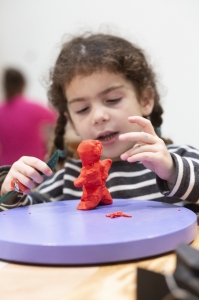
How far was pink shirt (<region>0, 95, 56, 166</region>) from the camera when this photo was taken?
86.4 inches

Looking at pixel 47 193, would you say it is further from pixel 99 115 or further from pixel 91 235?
pixel 91 235

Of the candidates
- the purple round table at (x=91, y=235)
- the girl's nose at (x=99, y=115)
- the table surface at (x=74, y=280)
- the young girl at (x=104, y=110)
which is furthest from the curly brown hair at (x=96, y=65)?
the table surface at (x=74, y=280)

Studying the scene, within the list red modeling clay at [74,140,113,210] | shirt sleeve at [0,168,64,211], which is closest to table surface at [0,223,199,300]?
red modeling clay at [74,140,113,210]

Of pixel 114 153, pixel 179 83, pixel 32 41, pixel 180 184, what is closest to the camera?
pixel 180 184

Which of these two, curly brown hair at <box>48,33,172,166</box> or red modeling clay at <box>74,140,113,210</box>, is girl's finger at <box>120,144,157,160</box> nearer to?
red modeling clay at <box>74,140,113,210</box>

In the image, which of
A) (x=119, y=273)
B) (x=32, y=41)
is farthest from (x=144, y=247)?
(x=32, y=41)

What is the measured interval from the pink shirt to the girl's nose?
1.26 meters

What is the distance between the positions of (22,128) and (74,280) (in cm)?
184

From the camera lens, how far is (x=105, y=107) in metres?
0.97

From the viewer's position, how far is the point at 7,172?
0.95 metres

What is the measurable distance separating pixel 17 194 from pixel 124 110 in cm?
34

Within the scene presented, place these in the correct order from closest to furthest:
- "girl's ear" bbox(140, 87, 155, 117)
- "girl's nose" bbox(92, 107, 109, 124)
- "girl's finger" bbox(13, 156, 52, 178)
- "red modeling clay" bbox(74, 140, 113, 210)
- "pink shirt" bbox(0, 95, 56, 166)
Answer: "red modeling clay" bbox(74, 140, 113, 210) → "girl's finger" bbox(13, 156, 52, 178) → "girl's nose" bbox(92, 107, 109, 124) → "girl's ear" bbox(140, 87, 155, 117) → "pink shirt" bbox(0, 95, 56, 166)

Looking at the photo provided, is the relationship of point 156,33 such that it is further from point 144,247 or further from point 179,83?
point 144,247

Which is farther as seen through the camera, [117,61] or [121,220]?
[117,61]
